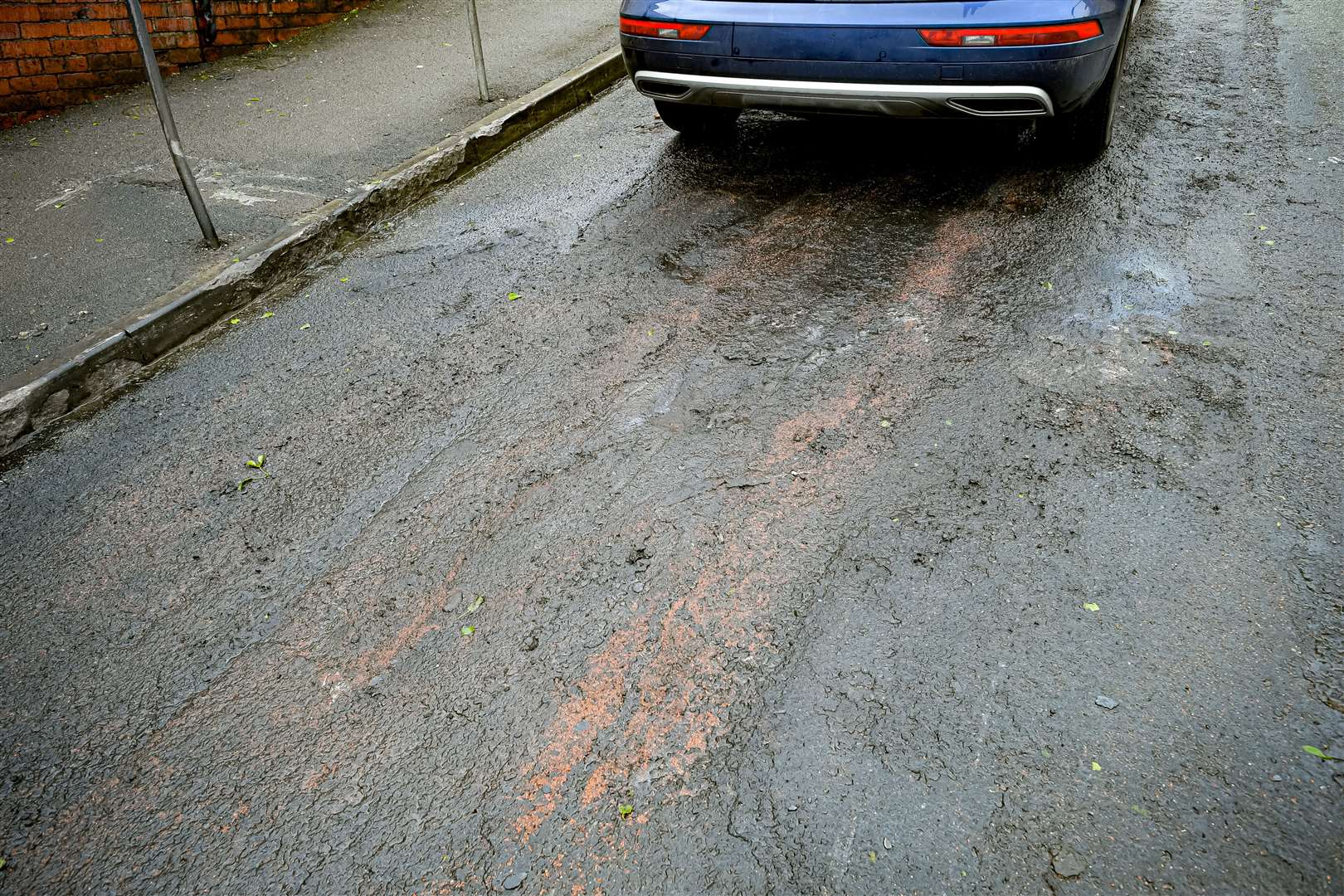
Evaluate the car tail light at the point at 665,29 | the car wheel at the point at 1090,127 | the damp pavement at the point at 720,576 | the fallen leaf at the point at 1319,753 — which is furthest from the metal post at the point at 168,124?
the fallen leaf at the point at 1319,753

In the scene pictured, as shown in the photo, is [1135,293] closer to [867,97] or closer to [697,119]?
[867,97]

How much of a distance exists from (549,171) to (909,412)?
11.3ft

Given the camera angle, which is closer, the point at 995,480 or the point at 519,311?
the point at 995,480

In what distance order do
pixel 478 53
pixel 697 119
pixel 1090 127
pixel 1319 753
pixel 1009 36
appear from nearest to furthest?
pixel 1319 753
pixel 1009 36
pixel 1090 127
pixel 697 119
pixel 478 53

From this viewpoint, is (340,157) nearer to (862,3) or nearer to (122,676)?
(862,3)

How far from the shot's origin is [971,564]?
258 centimetres

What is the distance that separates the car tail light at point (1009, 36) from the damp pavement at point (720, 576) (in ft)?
2.89

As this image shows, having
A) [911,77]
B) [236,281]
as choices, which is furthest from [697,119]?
[236,281]

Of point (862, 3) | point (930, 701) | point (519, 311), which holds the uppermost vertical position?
point (862, 3)

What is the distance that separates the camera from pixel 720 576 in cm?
261

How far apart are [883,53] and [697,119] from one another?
1.84 m

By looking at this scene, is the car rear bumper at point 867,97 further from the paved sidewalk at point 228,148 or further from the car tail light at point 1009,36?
the paved sidewalk at point 228,148

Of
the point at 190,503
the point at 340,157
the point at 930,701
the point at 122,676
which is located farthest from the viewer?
the point at 340,157

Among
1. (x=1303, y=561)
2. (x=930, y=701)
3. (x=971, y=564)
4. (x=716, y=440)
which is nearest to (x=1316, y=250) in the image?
(x=1303, y=561)
